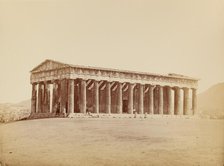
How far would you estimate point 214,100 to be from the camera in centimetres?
1430

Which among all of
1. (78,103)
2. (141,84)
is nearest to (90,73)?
(78,103)

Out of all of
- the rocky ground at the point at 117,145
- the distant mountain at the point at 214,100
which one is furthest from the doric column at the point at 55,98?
the distant mountain at the point at 214,100

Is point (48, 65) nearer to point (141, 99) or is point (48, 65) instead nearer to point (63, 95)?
point (63, 95)

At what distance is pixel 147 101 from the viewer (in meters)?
22.2

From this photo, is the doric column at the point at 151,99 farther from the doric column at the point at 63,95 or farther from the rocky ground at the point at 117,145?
the rocky ground at the point at 117,145

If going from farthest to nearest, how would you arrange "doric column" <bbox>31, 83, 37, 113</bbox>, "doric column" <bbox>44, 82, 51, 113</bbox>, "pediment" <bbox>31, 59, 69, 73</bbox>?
"doric column" <bbox>44, 82, 51, 113</bbox>, "doric column" <bbox>31, 83, 37, 113</bbox>, "pediment" <bbox>31, 59, 69, 73</bbox>

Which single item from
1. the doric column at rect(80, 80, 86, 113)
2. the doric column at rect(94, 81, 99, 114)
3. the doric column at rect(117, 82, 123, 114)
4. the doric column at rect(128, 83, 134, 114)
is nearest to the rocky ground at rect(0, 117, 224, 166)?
the doric column at rect(80, 80, 86, 113)

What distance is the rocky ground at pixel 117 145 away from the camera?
511 inches

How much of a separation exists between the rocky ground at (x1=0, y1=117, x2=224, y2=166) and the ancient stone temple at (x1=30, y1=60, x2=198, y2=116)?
5.68 ft

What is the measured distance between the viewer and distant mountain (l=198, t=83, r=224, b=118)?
13.9 metres

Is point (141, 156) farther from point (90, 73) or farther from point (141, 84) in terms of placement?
point (141, 84)

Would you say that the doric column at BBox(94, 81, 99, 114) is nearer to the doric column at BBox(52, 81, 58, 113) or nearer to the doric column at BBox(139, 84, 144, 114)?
the doric column at BBox(52, 81, 58, 113)

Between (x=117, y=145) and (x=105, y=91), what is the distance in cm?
803

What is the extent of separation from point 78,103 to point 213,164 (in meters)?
8.35
